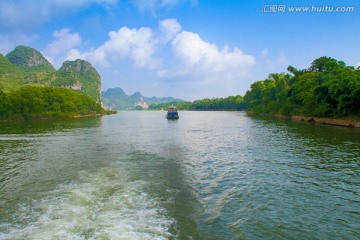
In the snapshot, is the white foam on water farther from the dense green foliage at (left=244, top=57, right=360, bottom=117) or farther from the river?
the dense green foliage at (left=244, top=57, right=360, bottom=117)

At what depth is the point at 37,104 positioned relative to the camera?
118 metres

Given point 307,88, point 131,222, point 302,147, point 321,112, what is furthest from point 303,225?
point 307,88

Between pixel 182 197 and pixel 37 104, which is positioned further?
pixel 37 104

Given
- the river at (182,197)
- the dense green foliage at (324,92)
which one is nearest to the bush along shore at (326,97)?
the dense green foliage at (324,92)

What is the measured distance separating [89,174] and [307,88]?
7698 centimetres

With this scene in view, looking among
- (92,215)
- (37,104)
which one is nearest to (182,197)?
(92,215)

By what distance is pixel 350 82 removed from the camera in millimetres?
52250

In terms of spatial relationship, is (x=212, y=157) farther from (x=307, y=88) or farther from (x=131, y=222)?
(x=307, y=88)

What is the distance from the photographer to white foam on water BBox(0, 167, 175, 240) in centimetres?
957

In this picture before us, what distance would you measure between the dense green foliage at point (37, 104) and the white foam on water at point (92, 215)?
103776 mm

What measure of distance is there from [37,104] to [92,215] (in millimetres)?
122788

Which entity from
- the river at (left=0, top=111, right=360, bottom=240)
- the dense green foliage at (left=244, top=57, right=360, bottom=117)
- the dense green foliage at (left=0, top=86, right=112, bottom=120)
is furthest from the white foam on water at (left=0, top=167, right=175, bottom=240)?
the dense green foliage at (left=0, top=86, right=112, bottom=120)

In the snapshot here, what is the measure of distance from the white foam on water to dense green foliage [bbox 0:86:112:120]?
340 ft

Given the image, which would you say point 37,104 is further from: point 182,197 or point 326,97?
point 182,197
